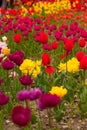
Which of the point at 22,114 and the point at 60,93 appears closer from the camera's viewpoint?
the point at 22,114

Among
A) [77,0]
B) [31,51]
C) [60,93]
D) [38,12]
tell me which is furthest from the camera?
[77,0]

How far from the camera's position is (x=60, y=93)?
11.2 ft

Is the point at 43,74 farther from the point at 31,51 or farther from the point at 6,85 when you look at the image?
the point at 31,51

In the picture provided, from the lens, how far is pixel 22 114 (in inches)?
104

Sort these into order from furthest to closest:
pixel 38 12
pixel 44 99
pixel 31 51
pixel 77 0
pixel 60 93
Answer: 1. pixel 77 0
2. pixel 38 12
3. pixel 31 51
4. pixel 60 93
5. pixel 44 99

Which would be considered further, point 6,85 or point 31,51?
point 31,51

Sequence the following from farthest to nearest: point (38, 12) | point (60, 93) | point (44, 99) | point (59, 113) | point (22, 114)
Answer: point (38, 12) → point (59, 113) → point (60, 93) → point (44, 99) → point (22, 114)

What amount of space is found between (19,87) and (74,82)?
67 centimetres

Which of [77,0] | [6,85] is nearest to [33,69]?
[6,85]

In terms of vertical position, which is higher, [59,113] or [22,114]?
[22,114]

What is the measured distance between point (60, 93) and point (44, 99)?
50 cm

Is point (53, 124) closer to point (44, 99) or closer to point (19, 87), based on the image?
point (19, 87)

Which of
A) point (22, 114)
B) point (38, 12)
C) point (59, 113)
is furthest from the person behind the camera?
point (38, 12)

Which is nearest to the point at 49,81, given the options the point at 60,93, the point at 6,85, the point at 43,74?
the point at 43,74
